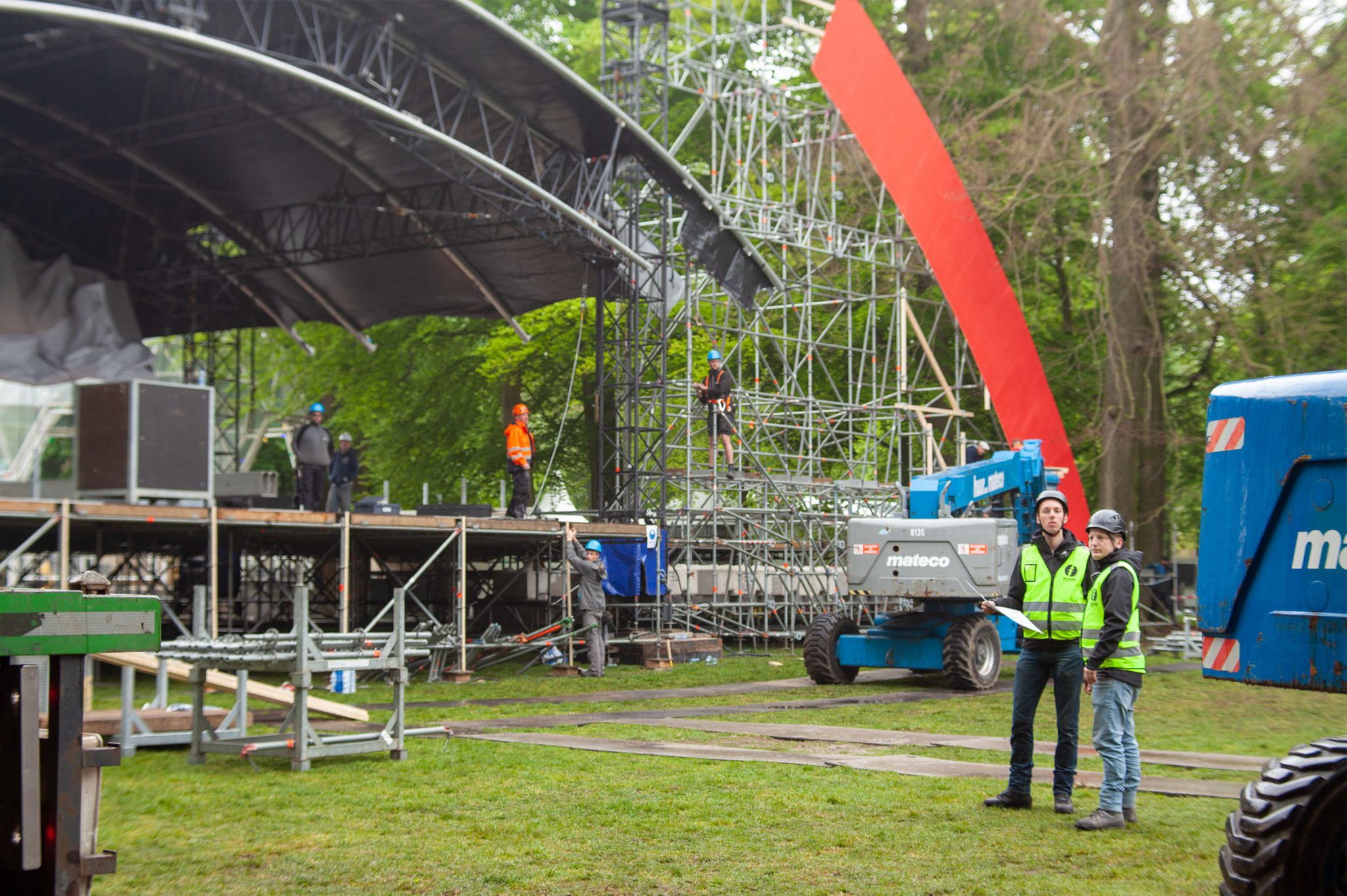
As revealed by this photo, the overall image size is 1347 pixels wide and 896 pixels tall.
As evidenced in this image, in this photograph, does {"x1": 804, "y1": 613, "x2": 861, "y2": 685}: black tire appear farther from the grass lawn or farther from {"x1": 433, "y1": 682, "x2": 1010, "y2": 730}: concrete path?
the grass lawn

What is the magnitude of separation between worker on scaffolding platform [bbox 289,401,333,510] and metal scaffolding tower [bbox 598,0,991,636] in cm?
484

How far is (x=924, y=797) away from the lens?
9828 mm

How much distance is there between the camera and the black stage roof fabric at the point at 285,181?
853 inches

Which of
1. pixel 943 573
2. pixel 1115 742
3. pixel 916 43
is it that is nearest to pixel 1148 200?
pixel 943 573

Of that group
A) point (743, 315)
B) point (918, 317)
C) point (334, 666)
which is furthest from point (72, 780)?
point (918, 317)

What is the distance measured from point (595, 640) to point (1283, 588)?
54.8ft

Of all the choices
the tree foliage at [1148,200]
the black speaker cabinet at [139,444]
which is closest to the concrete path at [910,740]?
the black speaker cabinet at [139,444]

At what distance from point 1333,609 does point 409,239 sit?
23.8 m

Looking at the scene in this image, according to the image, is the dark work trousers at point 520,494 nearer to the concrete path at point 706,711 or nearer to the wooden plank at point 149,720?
the concrete path at point 706,711

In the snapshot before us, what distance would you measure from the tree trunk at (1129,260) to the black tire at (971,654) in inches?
256

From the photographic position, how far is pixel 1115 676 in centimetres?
878

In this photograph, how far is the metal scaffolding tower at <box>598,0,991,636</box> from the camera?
86.9ft

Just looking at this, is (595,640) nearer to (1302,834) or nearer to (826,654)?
(826,654)

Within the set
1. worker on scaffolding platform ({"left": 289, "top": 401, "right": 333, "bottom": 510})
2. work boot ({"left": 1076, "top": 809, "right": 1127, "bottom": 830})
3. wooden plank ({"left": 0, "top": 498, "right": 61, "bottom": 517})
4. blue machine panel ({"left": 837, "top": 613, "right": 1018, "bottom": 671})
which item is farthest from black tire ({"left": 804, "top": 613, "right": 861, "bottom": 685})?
work boot ({"left": 1076, "top": 809, "right": 1127, "bottom": 830})
